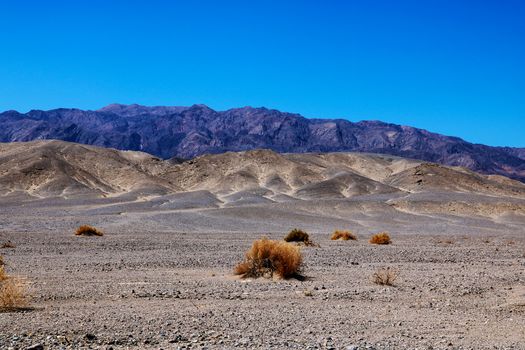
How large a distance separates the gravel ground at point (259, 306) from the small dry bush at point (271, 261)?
542mm

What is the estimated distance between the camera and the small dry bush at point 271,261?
617 inches

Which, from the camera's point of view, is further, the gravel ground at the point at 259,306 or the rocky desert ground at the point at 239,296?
the rocky desert ground at the point at 239,296

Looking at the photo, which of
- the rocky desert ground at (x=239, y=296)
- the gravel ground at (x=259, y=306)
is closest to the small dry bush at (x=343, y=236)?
the rocky desert ground at (x=239, y=296)

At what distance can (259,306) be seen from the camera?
38.5ft

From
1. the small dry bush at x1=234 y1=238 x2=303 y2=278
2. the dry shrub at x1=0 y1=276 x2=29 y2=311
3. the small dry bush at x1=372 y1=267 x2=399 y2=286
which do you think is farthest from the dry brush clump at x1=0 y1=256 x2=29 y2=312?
the small dry bush at x1=372 y1=267 x2=399 y2=286

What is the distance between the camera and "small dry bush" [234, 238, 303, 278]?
15672 millimetres

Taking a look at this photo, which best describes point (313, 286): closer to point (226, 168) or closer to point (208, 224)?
point (208, 224)

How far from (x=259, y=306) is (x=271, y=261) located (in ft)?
13.6

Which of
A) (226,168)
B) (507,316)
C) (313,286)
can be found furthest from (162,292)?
(226,168)

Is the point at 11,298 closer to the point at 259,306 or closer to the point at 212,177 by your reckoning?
the point at 259,306

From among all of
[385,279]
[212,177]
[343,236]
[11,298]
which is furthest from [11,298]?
[212,177]

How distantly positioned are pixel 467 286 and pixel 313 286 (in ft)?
11.7

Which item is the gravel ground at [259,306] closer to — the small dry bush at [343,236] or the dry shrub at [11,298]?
the dry shrub at [11,298]

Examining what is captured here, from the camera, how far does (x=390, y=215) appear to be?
209ft
